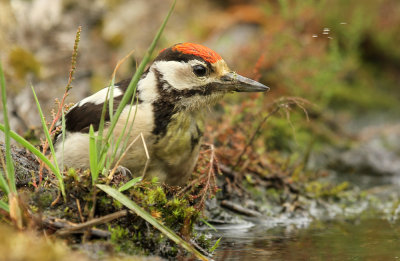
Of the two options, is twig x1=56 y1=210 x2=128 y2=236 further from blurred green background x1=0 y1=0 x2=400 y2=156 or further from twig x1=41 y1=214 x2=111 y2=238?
blurred green background x1=0 y1=0 x2=400 y2=156

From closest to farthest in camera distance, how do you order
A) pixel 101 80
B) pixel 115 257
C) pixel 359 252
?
pixel 115 257 → pixel 359 252 → pixel 101 80

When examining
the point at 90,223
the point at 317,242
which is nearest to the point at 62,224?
the point at 90,223

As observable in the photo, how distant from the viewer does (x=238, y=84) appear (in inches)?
147

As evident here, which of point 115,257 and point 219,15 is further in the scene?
point 219,15

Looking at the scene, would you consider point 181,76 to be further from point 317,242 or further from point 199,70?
point 317,242

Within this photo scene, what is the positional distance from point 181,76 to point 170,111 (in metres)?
0.24

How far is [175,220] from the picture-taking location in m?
3.07

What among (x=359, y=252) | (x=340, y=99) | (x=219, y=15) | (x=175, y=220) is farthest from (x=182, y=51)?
(x=219, y=15)

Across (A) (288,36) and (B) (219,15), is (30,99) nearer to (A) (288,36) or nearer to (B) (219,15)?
(A) (288,36)

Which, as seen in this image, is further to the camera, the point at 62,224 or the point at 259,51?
the point at 259,51

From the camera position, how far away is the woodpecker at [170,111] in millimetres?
3535

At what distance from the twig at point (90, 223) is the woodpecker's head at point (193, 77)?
113 cm

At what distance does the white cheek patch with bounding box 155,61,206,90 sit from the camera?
11.9 feet

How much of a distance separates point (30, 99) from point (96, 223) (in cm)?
412
